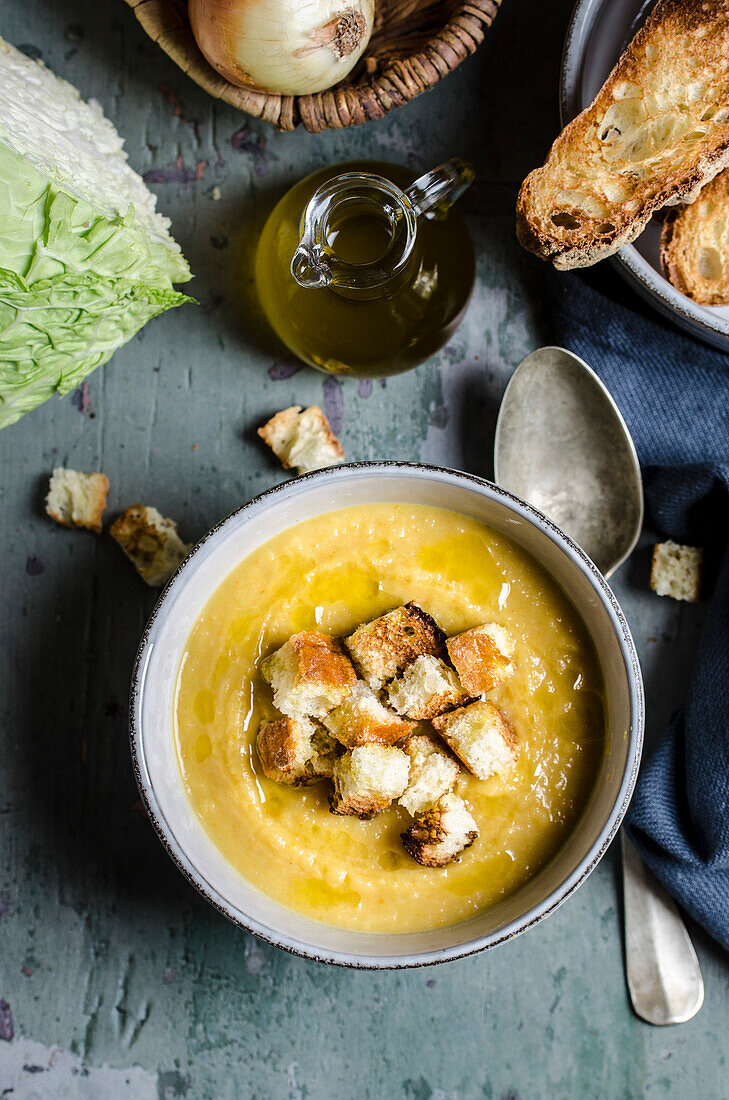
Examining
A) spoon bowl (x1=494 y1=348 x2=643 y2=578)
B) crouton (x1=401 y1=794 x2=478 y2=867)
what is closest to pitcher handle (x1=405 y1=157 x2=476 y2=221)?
spoon bowl (x1=494 y1=348 x2=643 y2=578)

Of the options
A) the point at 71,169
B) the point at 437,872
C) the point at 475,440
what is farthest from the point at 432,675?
the point at 71,169

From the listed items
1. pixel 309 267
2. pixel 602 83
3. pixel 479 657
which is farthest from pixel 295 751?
pixel 602 83

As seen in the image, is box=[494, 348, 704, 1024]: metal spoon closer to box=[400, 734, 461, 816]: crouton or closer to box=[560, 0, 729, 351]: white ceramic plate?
box=[560, 0, 729, 351]: white ceramic plate

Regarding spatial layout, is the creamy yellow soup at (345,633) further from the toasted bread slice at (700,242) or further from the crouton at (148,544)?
the toasted bread slice at (700,242)

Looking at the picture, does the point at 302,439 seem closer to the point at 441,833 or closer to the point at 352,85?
the point at 352,85

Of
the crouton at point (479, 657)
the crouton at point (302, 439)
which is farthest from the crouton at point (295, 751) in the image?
the crouton at point (302, 439)

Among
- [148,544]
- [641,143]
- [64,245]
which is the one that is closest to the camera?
[64,245]
